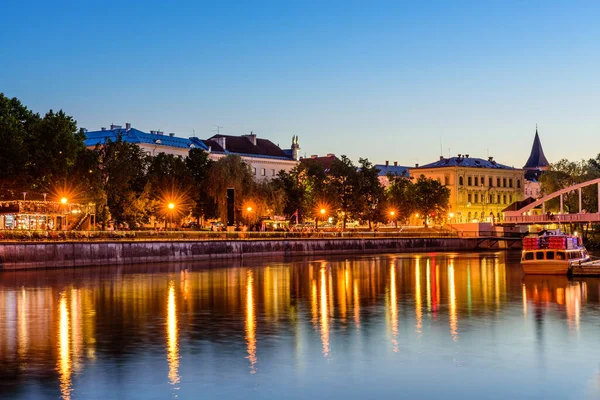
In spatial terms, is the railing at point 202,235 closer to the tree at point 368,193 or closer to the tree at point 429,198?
the tree at point 368,193

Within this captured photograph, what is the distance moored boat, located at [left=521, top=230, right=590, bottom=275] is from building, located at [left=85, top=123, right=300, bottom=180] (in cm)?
6971

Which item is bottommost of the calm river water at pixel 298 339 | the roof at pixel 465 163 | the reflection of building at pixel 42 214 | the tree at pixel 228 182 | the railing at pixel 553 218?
the calm river water at pixel 298 339

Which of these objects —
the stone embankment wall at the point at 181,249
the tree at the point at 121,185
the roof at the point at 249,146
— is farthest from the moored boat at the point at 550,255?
the roof at the point at 249,146

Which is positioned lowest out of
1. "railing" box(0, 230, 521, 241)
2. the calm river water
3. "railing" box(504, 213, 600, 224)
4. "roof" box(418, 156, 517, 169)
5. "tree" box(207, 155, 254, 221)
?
the calm river water

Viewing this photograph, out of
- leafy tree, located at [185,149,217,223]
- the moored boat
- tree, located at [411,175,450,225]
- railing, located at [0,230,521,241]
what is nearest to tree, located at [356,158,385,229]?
railing, located at [0,230,521,241]

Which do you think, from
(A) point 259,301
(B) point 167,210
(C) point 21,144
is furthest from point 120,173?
(A) point 259,301

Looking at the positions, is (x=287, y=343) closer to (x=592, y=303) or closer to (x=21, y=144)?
(x=592, y=303)

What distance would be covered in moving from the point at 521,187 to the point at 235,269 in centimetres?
11736

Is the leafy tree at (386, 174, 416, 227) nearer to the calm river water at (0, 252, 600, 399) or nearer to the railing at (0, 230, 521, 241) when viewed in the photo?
the railing at (0, 230, 521, 241)

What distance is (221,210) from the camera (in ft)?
345

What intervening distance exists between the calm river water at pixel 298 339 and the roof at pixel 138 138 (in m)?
73.2

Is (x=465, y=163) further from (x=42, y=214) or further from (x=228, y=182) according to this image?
(x=42, y=214)

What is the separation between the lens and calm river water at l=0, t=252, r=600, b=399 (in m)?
24.8

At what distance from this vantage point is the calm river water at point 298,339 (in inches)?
975
